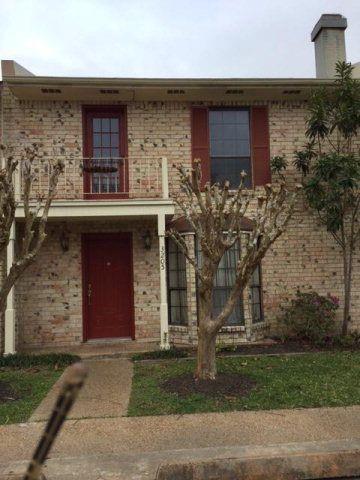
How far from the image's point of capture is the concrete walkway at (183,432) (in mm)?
4105

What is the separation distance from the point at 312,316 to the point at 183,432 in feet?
17.0

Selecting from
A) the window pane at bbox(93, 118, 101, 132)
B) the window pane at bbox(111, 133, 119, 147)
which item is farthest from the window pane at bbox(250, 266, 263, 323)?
the window pane at bbox(93, 118, 101, 132)

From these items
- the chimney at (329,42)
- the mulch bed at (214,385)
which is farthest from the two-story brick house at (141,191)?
the mulch bed at (214,385)

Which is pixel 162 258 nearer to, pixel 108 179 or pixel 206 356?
pixel 108 179

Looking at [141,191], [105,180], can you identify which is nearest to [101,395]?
[141,191]

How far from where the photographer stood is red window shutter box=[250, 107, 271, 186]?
32.2ft

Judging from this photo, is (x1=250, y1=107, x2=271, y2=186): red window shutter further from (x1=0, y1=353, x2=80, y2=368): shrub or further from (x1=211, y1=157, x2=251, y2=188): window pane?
(x1=0, y1=353, x2=80, y2=368): shrub

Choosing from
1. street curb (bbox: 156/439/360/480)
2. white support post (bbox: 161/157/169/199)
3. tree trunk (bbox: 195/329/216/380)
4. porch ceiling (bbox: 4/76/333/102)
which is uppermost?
porch ceiling (bbox: 4/76/333/102)

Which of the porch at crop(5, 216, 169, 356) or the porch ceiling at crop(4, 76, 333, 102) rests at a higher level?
the porch ceiling at crop(4, 76, 333, 102)

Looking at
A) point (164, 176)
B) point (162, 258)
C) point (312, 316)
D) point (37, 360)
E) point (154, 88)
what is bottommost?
point (37, 360)

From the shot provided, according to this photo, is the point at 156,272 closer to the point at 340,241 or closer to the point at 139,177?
the point at 139,177

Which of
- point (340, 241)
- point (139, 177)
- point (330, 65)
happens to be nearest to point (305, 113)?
point (330, 65)

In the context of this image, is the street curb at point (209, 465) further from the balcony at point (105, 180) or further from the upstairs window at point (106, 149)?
the upstairs window at point (106, 149)

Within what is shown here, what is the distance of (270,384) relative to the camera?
19.5 ft
